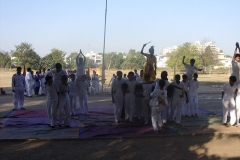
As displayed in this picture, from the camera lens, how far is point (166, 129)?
9234 mm

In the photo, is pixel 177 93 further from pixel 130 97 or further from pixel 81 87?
Result: pixel 81 87

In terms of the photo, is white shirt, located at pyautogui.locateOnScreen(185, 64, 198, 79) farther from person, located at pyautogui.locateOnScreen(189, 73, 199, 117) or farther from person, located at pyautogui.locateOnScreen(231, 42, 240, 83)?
person, located at pyautogui.locateOnScreen(231, 42, 240, 83)

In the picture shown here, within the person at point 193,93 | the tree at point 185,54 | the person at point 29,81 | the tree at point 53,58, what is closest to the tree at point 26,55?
the tree at point 53,58

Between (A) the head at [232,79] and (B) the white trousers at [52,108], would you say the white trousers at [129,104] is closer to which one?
(B) the white trousers at [52,108]

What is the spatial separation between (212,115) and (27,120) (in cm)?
701

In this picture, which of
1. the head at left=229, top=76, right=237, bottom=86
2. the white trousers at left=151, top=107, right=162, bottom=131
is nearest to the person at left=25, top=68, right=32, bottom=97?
the white trousers at left=151, top=107, right=162, bottom=131

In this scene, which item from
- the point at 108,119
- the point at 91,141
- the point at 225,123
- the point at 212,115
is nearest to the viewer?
the point at 91,141

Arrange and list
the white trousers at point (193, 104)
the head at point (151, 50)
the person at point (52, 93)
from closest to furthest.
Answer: the person at point (52, 93) < the head at point (151, 50) < the white trousers at point (193, 104)

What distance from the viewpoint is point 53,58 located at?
5078 cm

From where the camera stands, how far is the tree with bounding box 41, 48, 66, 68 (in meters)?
48.7

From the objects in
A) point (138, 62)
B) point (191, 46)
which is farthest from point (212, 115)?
point (138, 62)

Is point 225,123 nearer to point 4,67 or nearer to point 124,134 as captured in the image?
point 124,134

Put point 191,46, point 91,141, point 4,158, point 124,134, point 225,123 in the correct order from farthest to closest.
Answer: point 191,46 → point 225,123 → point 124,134 → point 91,141 → point 4,158

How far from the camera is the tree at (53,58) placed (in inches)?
1918
